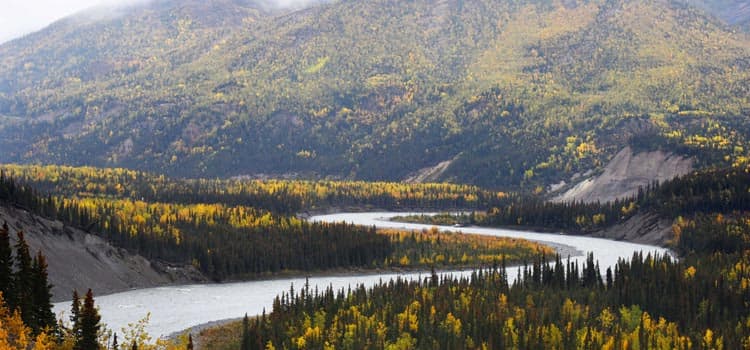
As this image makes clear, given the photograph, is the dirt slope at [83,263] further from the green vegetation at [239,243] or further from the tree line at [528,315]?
the tree line at [528,315]

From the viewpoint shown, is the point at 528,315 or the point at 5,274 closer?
the point at 5,274

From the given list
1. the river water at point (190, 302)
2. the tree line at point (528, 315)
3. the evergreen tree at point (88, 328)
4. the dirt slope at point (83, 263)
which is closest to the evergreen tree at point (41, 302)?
the evergreen tree at point (88, 328)

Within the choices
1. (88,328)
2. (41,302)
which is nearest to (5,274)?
(41,302)

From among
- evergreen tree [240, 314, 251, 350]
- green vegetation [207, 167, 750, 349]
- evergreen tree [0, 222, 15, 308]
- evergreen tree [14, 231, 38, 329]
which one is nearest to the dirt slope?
green vegetation [207, 167, 750, 349]

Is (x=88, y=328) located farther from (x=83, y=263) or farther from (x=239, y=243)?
(x=239, y=243)

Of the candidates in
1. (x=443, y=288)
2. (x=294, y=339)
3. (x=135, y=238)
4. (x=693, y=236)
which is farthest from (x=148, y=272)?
(x=693, y=236)

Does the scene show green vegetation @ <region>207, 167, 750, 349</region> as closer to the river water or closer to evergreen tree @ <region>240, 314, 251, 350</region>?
evergreen tree @ <region>240, 314, 251, 350</region>

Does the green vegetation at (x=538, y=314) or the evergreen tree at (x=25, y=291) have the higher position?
the evergreen tree at (x=25, y=291)

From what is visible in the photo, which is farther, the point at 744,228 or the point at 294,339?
the point at 744,228

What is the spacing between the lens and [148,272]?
509 ft

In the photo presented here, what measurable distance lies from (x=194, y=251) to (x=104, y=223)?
1456cm

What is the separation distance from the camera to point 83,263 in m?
144

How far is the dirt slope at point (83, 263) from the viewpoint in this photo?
13550 centimetres

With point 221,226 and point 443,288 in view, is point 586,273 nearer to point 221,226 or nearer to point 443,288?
point 443,288
